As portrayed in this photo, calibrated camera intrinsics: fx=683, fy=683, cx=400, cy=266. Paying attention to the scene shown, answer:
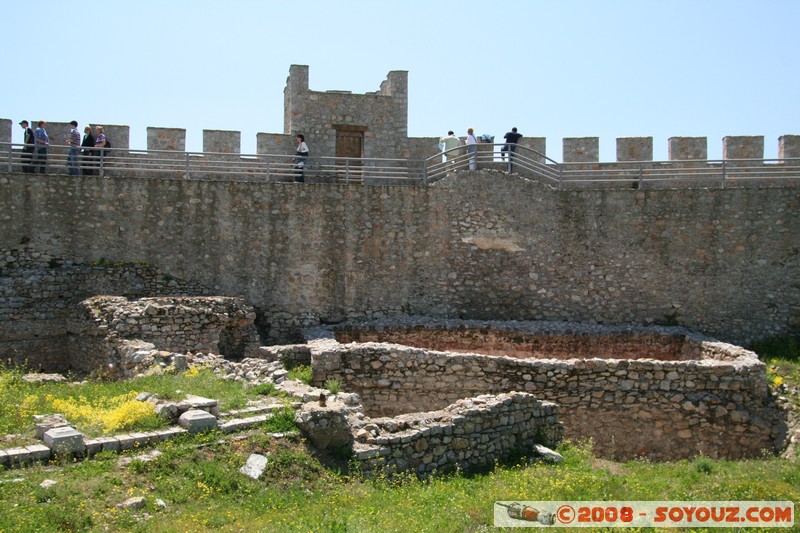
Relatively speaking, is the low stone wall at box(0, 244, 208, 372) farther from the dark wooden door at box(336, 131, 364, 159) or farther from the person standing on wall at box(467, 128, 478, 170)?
the person standing on wall at box(467, 128, 478, 170)

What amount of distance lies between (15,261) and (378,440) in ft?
39.9

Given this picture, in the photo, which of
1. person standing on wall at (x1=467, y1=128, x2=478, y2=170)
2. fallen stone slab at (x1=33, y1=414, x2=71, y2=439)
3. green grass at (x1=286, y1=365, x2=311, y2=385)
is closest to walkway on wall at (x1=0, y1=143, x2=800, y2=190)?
person standing on wall at (x1=467, y1=128, x2=478, y2=170)

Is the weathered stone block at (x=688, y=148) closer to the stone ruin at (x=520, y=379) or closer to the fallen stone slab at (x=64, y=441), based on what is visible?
the stone ruin at (x=520, y=379)

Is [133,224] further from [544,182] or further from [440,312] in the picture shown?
[544,182]

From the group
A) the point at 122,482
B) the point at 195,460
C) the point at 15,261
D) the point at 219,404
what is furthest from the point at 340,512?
the point at 15,261

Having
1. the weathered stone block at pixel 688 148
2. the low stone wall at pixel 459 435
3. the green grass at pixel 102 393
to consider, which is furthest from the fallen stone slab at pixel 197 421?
the weathered stone block at pixel 688 148

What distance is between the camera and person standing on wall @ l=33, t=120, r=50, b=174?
1788cm

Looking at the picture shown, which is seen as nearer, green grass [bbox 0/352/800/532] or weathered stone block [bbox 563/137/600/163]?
green grass [bbox 0/352/800/532]

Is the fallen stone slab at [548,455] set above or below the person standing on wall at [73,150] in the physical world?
below

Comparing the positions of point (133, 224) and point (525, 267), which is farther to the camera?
point (525, 267)

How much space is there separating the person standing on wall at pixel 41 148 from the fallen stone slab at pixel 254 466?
12511mm

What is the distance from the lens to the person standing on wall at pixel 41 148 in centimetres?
1788

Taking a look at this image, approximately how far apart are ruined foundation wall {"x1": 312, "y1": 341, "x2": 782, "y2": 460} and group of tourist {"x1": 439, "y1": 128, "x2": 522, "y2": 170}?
7.51 metres

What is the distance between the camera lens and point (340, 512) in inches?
317
